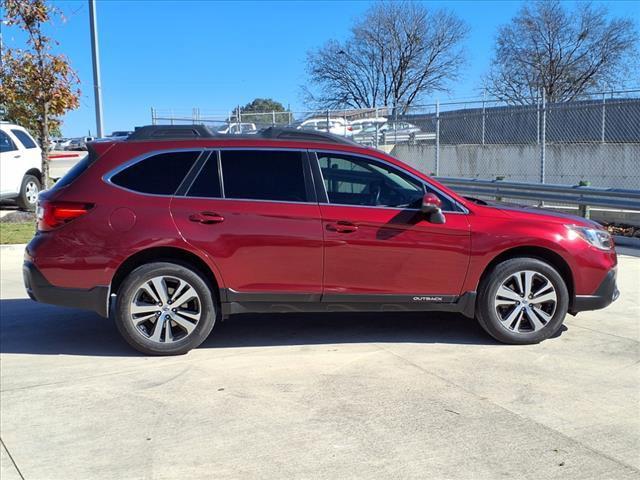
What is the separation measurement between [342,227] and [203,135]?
1427 millimetres

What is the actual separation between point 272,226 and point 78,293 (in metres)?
1.64

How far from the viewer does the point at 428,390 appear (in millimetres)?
4418

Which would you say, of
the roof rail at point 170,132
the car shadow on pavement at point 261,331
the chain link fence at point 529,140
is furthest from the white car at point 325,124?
the roof rail at point 170,132

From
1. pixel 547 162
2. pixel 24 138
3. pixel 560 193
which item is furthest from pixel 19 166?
pixel 547 162

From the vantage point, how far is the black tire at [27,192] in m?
13.7

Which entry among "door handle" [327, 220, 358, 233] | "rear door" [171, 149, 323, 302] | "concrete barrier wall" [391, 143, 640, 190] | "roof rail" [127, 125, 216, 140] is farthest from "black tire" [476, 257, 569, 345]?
"concrete barrier wall" [391, 143, 640, 190]

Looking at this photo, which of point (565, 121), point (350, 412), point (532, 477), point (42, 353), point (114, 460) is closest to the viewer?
point (532, 477)

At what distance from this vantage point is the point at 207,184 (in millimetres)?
5195

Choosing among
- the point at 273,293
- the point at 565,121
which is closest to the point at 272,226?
the point at 273,293

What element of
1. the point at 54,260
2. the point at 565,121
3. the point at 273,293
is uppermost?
the point at 565,121

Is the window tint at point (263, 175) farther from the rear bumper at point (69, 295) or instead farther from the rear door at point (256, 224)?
the rear bumper at point (69, 295)

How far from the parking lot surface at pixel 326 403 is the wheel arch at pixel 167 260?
61 cm

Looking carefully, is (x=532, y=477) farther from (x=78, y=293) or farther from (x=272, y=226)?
(x=78, y=293)

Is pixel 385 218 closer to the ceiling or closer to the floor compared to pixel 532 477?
closer to the ceiling
